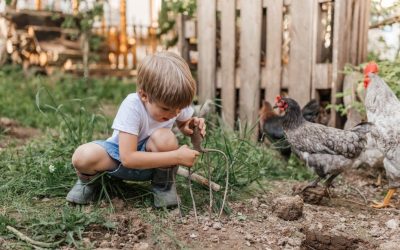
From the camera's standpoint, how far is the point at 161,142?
108 inches

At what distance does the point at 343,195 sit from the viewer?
378cm

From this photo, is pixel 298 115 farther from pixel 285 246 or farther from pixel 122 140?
pixel 122 140

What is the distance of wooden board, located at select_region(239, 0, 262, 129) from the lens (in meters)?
5.15

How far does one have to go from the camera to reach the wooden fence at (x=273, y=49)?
15.2ft

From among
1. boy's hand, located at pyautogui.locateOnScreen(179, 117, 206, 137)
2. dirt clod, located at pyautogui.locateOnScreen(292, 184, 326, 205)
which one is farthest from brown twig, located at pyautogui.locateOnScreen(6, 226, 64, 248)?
dirt clod, located at pyautogui.locateOnScreen(292, 184, 326, 205)

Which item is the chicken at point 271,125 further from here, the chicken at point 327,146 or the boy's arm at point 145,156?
the boy's arm at point 145,156

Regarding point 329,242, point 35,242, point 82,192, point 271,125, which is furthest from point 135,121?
point 271,125

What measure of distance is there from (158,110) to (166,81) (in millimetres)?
214

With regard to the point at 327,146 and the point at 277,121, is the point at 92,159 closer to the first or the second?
the point at 327,146

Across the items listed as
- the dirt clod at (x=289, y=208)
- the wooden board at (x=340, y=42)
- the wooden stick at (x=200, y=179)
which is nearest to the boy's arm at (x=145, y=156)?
the wooden stick at (x=200, y=179)

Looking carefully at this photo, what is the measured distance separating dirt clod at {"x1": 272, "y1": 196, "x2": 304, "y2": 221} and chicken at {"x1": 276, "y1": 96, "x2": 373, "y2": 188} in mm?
549

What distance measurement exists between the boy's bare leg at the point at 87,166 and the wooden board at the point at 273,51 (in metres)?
2.64

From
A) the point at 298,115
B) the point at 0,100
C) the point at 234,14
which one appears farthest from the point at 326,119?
the point at 0,100

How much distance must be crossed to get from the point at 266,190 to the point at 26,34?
7.69 meters
